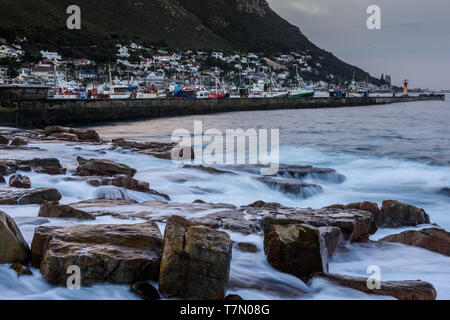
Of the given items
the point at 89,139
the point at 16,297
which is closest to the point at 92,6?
the point at 89,139

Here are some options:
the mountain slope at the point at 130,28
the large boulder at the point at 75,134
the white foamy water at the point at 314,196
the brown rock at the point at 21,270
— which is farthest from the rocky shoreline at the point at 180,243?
the mountain slope at the point at 130,28

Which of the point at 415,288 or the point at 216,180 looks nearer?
the point at 415,288

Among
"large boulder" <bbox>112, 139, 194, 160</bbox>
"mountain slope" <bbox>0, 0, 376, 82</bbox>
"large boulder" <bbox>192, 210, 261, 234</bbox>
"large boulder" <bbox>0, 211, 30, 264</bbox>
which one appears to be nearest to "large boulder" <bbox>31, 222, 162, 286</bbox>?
"large boulder" <bbox>0, 211, 30, 264</bbox>

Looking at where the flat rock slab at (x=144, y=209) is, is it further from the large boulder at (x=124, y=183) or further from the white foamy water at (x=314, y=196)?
the large boulder at (x=124, y=183)

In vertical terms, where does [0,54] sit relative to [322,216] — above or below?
above

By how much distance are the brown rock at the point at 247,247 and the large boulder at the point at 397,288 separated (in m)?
1.01

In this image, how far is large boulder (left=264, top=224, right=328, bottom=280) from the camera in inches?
183

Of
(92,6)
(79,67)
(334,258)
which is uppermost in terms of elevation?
(92,6)

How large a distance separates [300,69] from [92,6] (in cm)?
7143

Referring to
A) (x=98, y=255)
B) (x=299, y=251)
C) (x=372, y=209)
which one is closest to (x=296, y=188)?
(x=372, y=209)

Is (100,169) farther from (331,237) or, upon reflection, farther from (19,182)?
(331,237)

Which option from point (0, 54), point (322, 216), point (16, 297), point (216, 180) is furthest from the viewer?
point (0, 54)

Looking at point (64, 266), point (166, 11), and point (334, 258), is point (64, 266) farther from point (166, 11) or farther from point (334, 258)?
point (166, 11)

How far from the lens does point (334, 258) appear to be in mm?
5594
